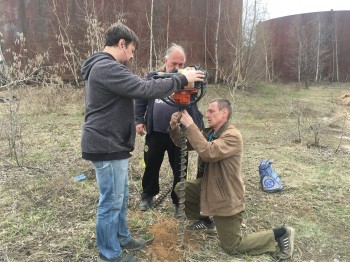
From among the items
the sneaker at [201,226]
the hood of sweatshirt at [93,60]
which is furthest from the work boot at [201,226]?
the hood of sweatshirt at [93,60]

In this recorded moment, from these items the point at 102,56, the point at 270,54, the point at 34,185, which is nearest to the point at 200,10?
Answer: the point at 270,54

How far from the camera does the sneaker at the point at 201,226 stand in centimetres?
352

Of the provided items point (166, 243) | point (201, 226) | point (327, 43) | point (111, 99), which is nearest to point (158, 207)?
point (201, 226)

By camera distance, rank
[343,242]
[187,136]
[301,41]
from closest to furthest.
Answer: [187,136]
[343,242]
[301,41]

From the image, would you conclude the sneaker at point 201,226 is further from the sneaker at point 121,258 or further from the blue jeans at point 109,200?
the blue jeans at point 109,200

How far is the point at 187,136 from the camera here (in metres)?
2.78

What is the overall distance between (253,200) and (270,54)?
26695 millimetres

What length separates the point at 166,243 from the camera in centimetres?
320

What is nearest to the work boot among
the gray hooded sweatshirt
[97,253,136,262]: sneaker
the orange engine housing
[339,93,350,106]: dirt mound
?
[97,253,136,262]: sneaker

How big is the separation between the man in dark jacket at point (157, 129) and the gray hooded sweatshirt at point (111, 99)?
0.99m

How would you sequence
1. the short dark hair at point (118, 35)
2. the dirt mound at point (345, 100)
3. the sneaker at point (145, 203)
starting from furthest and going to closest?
the dirt mound at point (345, 100) < the sneaker at point (145, 203) < the short dark hair at point (118, 35)

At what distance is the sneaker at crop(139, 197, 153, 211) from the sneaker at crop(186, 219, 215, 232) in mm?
585

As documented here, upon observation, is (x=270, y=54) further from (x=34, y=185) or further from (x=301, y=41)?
(x=34, y=185)

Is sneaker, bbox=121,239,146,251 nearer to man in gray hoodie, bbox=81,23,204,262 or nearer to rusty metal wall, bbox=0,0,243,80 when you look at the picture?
man in gray hoodie, bbox=81,23,204,262
